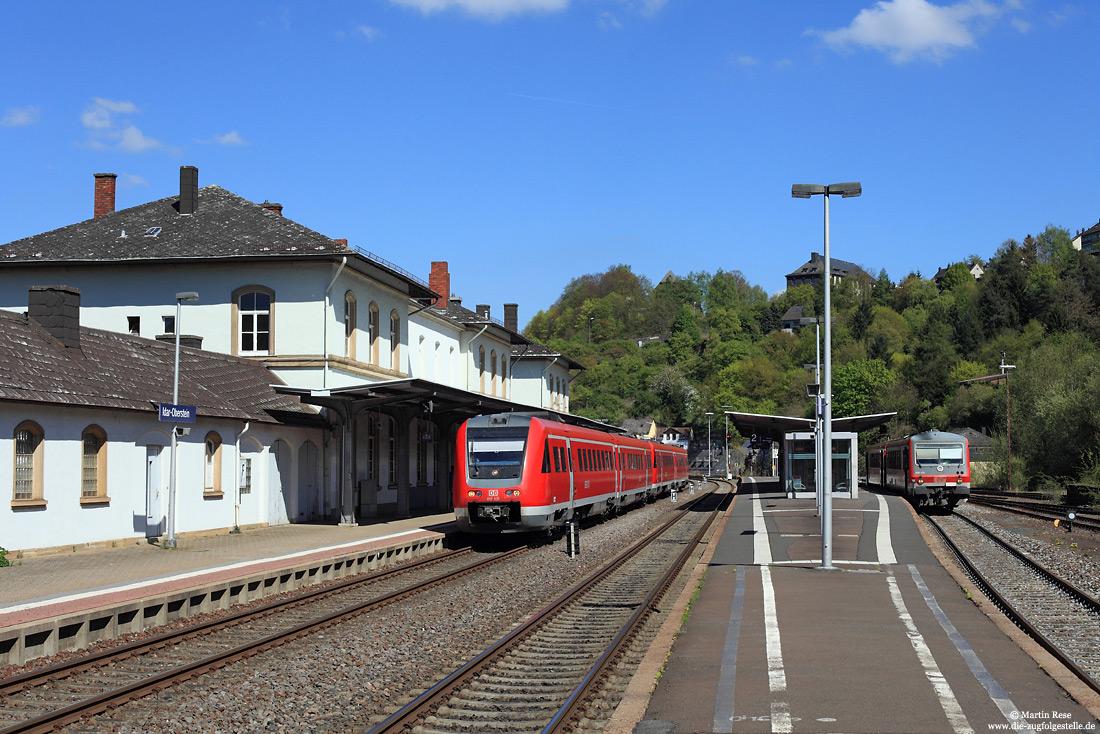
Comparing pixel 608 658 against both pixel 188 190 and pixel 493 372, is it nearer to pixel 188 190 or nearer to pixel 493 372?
pixel 188 190

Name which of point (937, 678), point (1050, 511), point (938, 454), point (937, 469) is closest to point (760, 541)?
point (937, 678)

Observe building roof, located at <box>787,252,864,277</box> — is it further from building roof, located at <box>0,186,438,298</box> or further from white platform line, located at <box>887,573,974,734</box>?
white platform line, located at <box>887,573,974,734</box>

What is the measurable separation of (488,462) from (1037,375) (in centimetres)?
4799

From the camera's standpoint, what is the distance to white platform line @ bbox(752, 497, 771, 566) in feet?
61.2

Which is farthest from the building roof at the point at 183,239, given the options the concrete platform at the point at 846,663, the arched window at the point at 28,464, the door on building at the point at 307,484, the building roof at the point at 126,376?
the concrete platform at the point at 846,663

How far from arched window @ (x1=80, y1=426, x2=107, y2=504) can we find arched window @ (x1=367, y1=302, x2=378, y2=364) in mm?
13540

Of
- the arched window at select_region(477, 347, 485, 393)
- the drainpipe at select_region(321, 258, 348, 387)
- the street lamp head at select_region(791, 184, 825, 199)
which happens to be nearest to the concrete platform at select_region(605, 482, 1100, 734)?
the street lamp head at select_region(791, 184, 825, 199)

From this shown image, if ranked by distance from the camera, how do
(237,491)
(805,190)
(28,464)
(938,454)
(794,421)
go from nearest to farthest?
(805,190) < (28,464) < (237,491) < (938,454) < (794,421)

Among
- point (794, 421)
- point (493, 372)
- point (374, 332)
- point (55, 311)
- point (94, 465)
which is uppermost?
point (374, 332)

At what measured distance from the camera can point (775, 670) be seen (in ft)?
30.5

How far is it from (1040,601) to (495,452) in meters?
11.1

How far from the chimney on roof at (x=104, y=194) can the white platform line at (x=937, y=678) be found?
31.3m

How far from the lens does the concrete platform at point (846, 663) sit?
765 centimetres

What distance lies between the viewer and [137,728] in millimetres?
8062
